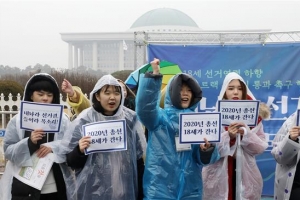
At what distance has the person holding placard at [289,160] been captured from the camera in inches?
116

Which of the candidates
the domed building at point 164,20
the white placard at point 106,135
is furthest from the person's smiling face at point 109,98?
the domed building at point 164,20

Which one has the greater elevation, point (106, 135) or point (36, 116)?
point (36, 116)

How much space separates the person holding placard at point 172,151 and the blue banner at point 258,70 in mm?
2557

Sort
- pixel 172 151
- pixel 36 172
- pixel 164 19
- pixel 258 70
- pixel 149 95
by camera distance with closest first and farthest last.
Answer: pixel 149 95 → pixel 172 151 → pixel 36 172 → pixel 258 70 → pixel 164 19

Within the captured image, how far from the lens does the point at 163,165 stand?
8.78 feet

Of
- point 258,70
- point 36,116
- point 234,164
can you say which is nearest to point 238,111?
point 234,164

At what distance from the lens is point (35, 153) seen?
290 cm

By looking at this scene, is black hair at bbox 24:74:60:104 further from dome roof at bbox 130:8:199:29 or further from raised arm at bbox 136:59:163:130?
dome roof at bbox 130:8:199:29

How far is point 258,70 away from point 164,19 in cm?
7069

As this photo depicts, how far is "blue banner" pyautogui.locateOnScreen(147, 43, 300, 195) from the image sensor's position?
5188 mm

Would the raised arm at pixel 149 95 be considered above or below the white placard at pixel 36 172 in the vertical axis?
above

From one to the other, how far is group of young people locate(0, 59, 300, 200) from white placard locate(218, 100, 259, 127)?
0.06 m

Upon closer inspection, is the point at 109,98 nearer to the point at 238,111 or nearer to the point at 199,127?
the point at 199,127

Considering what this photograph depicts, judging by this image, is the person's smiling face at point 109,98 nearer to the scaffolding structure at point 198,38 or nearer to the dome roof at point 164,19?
the scaffolding structure at point 198,38
